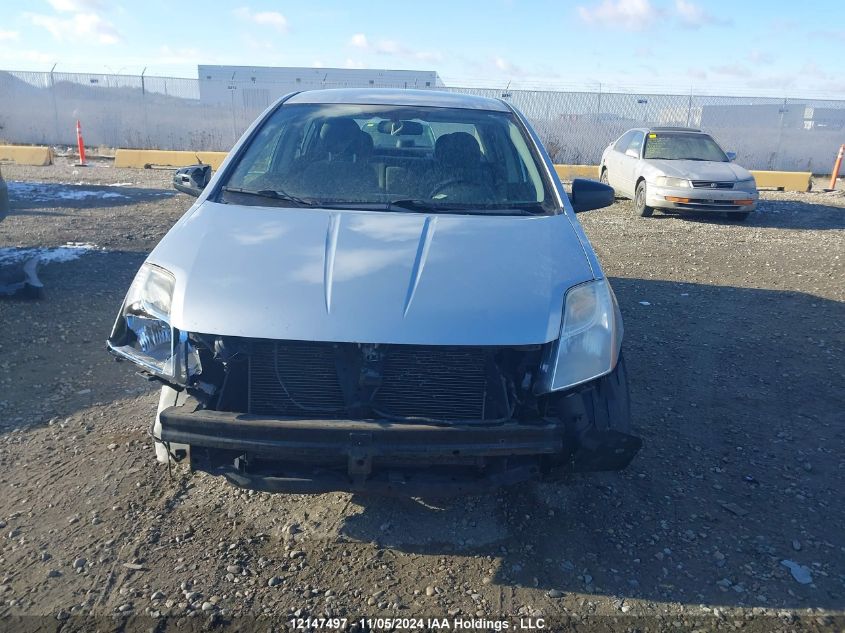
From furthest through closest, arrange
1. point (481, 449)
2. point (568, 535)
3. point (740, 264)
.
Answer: point (740, 264) < point (568, 535) < point (481, 449)

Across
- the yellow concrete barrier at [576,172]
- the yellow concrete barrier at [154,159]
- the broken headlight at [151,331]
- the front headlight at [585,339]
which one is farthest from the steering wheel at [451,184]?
the yellow concrete barrier at [154,159]

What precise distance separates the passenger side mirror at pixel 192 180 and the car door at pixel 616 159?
953 cm

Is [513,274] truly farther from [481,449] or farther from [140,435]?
[140,435]

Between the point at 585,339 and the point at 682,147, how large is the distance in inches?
408

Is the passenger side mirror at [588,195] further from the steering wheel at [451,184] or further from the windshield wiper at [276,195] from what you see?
the windshield wiper at [276,195]

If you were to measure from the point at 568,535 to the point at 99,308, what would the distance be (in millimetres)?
4519

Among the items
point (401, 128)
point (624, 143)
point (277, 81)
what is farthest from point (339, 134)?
point (277, 81)

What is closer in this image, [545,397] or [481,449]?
[481,449]

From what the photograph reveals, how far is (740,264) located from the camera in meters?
8.07

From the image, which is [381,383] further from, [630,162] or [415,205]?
[630,162]

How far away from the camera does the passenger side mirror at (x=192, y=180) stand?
4.18m

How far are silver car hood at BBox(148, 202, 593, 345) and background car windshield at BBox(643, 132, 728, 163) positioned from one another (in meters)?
9.46

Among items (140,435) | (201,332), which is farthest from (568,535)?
(140,435)

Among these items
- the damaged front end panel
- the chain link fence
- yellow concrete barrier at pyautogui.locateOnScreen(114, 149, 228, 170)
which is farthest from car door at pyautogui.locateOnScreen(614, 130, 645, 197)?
yellow concrete barrier at pyautogui.locateOnScreen(114, 149, 228, 170)
